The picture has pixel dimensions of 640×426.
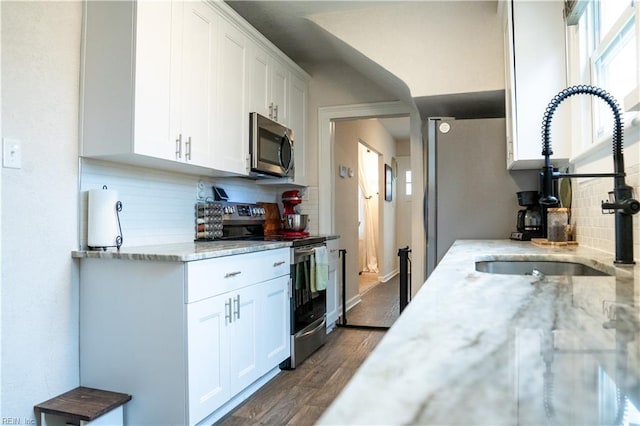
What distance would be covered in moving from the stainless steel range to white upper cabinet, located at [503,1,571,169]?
1588 mm

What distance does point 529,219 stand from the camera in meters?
2.58

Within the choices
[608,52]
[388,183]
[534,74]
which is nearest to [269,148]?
[534,74]

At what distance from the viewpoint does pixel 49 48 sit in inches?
80.7

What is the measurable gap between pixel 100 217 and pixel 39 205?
26 cm

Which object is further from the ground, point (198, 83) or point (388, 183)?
point (198, 83)

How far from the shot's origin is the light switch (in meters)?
1.84

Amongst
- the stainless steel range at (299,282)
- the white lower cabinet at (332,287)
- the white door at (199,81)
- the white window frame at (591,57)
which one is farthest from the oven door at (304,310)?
the white window frame at (591,57)

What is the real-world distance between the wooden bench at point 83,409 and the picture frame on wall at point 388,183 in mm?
5770

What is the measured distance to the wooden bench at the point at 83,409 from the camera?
6.09 ft

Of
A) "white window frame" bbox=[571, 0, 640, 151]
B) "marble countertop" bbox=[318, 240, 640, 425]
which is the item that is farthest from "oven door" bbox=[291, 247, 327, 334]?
"marble countertop" bbox=[318, 240, 640, 425]

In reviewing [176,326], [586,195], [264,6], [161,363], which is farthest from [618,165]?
[264,6]

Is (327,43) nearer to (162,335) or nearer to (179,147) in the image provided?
(179,147)

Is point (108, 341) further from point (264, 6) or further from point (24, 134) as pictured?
point (264, 6)

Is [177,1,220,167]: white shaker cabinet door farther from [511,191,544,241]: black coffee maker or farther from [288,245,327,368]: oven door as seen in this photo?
[511,191,544,241]: black coffee maker
